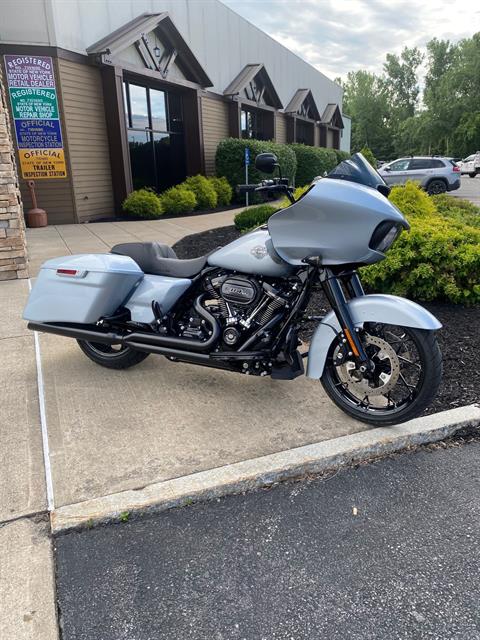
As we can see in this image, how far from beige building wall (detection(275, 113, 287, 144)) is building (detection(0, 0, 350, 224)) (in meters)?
4.13

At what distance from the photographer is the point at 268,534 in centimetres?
226

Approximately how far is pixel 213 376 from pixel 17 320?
2.42m

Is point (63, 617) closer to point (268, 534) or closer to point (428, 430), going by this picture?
point (268, 534)

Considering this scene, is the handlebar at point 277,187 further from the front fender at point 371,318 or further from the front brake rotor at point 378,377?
the front brake rotor at point 378,377

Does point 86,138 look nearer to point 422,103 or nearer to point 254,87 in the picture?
point 254,87

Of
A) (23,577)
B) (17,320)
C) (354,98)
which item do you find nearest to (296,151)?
(17,320)

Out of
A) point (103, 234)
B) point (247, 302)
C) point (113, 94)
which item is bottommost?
point (103, 234)

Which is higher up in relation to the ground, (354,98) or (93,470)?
(354,98)

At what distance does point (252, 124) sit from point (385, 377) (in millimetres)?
21037

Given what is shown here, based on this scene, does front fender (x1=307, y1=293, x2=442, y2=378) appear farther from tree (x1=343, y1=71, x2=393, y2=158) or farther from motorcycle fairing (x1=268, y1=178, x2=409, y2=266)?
tree (x1=343, y1=71, x2=393, y2=158)

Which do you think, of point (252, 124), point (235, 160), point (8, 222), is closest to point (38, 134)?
point (8, 222)

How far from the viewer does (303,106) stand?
1103 inches

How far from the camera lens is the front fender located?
8.98ft

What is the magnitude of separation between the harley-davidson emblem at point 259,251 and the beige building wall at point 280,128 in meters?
22.1
